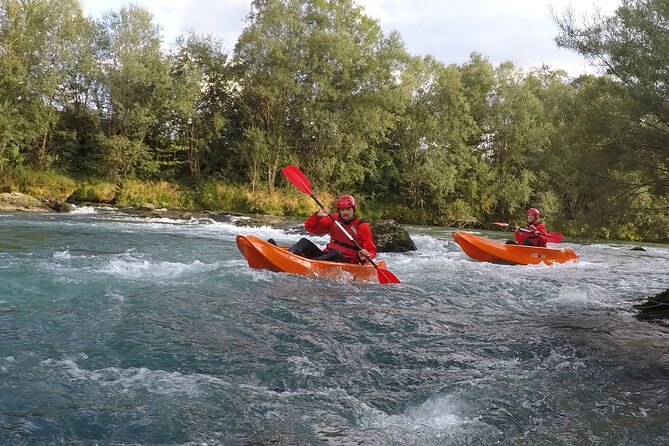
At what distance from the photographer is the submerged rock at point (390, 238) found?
11.3m

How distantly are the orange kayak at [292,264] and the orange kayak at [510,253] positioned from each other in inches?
165

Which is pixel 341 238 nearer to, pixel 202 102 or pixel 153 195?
pixel 153 195

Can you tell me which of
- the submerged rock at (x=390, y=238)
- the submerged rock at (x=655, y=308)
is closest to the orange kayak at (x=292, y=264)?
the submerged rock at (x=655, y=308)

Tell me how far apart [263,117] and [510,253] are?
607 inches

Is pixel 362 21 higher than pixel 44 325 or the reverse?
higher

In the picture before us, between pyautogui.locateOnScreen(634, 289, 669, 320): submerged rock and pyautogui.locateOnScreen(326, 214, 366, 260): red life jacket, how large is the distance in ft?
11.5

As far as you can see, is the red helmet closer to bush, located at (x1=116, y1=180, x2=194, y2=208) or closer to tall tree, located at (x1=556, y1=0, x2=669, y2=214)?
tall tree, located at (x1=556, y1=0, x2=669, y2=214)

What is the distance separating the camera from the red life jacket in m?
7.33

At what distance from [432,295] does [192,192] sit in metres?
17.4

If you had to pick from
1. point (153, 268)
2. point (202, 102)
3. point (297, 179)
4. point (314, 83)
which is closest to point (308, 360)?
point (153, 268)

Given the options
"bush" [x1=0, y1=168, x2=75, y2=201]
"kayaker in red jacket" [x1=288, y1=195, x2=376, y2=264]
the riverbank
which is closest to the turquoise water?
"kayaker in red jacket" [x1=288, y1=195, x2=376, y2=264]

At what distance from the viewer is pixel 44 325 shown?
4.20 m

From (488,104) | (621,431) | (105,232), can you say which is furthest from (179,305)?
(488,104)

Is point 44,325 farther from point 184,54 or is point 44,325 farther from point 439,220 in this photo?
point 439,220
